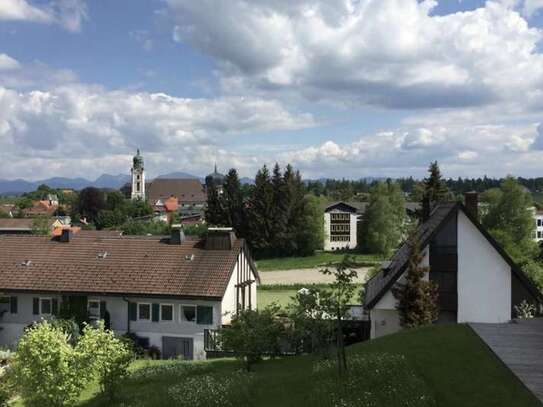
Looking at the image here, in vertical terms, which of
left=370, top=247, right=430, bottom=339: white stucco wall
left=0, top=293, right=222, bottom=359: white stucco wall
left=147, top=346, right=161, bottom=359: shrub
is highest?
left=370, top=247, right=430, bottom=339: white stucco wall

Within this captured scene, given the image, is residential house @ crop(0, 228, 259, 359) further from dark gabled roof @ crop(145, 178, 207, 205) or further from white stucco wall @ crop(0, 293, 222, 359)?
dark gabled roof @ crop(145, 178, 207, 205)

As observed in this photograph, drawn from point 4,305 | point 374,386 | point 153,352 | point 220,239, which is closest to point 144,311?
point 153,352

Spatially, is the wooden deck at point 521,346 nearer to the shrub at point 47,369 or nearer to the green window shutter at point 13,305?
the shrub at point 47,369

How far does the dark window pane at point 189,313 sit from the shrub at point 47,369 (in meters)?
15.4

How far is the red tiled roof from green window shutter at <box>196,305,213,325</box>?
962mm

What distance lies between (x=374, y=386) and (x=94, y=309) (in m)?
24.2

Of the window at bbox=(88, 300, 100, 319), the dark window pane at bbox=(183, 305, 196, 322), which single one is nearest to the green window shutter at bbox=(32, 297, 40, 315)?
the window at bbox=(88, 300, 100, 319)

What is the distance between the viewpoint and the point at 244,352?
21.7 meters

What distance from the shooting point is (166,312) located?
33.7 metres

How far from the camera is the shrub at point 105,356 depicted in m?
17.9

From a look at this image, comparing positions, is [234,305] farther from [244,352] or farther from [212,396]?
[212,396]

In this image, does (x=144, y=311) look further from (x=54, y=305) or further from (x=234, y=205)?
(x=234, y=205)

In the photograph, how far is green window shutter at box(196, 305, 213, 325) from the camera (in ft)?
108

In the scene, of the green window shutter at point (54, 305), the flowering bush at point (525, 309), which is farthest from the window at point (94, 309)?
the flowering bush at point (525, 309)
